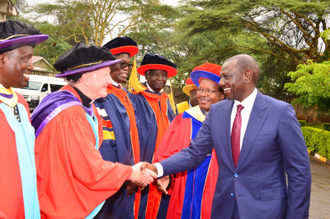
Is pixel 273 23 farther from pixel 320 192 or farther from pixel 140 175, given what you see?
pixel 140 175

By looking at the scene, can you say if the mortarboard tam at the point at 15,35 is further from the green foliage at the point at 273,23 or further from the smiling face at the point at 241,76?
the green foliage at the point at 273,23

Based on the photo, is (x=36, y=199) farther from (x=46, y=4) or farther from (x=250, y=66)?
(x=46, y=4)

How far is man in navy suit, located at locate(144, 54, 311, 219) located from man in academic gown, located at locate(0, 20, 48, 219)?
58.4 inches

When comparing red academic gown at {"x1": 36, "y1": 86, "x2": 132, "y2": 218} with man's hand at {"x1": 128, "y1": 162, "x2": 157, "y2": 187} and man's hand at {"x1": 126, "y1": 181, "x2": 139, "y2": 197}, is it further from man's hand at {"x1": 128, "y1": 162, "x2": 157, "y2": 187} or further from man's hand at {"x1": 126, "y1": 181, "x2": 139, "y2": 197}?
man's hand at {"x1": 126, "y1": 181, "x2": 139, "y2": 197}

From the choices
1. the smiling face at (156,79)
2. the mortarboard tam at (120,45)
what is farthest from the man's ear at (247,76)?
the smiling face at (156,79)

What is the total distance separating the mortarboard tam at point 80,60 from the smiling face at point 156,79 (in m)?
2.02

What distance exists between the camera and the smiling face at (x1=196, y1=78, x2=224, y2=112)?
3598 mm

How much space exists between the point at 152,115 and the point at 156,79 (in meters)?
0.63

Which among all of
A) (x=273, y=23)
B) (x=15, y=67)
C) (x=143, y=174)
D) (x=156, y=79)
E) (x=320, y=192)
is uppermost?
(x=273, y=23)

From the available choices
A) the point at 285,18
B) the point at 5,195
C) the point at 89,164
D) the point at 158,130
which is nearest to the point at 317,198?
the point at 158,130

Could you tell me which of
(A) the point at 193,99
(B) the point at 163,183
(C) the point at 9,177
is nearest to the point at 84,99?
(C) the point at 9,177

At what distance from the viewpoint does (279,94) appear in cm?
2497

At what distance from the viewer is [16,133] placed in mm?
1824

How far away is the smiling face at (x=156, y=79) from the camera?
4.42 metres
